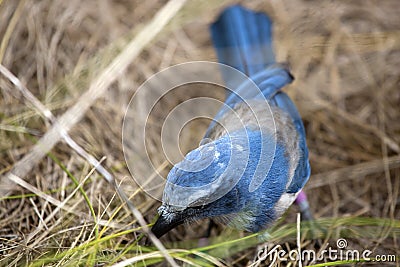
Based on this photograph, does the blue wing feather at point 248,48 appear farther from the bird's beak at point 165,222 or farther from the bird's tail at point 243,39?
the bird's beak at point 165,222

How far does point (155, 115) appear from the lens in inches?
198

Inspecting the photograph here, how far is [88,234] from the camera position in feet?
11.1

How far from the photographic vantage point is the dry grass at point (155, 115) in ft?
11.7

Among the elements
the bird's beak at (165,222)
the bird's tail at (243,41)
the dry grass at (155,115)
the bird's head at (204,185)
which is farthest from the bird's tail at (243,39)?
the bird's beak at (165,222)

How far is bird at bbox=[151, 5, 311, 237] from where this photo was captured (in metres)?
3.04

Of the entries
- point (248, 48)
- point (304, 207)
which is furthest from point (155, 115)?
point (304, 207)

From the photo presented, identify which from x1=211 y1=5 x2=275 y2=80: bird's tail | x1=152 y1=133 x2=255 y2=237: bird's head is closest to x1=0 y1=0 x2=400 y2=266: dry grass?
x1=152 y1=133 x2=255 y2=237: bird's head

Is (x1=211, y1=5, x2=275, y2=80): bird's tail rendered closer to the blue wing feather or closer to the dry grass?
the blue wing feather

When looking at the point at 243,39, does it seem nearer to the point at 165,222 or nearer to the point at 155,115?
the point at 155,115

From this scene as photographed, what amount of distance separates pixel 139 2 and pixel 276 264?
3636 mm

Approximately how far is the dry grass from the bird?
33 cm

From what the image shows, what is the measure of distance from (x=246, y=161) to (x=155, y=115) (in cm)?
193

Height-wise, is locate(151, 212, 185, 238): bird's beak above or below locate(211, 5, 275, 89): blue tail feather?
below

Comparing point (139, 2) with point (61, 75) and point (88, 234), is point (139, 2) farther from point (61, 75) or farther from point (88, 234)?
point (88, 234)
